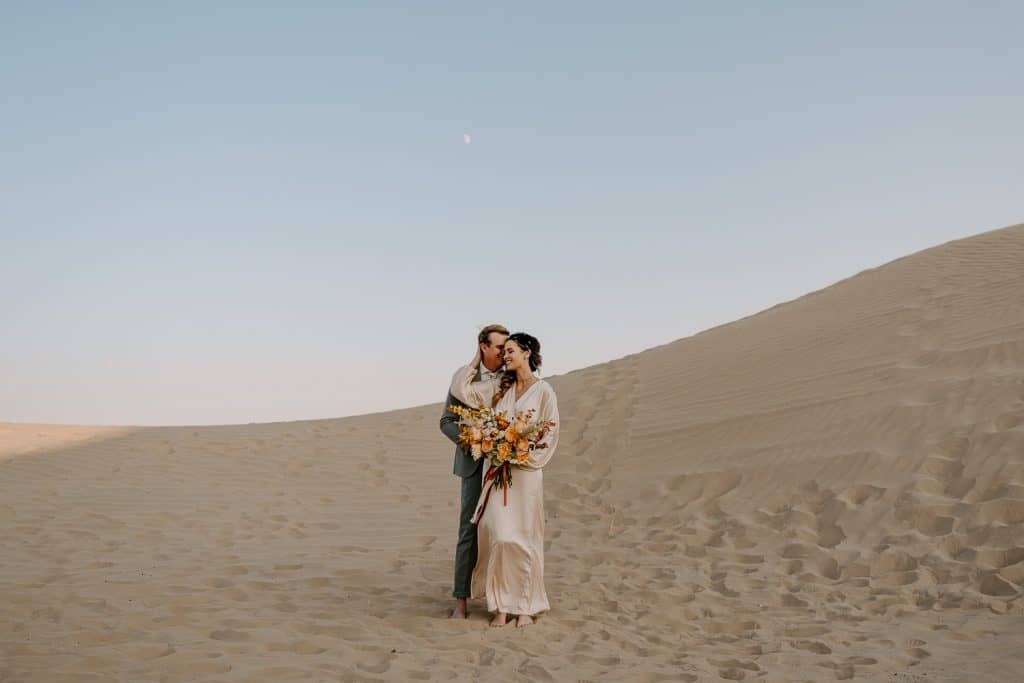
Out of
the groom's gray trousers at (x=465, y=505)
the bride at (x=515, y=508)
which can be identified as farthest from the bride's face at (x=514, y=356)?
the groom's gray trousers at (x=465, y=505)

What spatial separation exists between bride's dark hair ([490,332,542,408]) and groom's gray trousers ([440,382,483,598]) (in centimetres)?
28

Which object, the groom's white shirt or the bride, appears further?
the groom's white shirt

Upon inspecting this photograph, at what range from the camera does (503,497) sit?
5.75 m

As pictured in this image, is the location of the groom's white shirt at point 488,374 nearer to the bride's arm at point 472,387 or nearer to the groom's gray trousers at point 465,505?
the bride's arm at point 472,387

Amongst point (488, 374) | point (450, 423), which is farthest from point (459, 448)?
point (488, 374)

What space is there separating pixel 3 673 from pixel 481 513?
2.84 m

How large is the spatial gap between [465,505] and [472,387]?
0.83 m

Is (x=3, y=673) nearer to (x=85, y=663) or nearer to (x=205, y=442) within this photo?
(x=85, y=663)

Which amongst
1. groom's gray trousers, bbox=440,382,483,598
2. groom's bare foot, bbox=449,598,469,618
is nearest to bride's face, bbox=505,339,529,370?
groom's gray trousers, bbox=440,382,483,598

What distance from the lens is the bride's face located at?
5.81m

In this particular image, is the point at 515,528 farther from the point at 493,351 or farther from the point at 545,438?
the point at 493,351

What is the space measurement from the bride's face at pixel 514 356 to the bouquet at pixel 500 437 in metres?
0.32

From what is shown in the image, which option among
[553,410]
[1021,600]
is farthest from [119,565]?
[1021,600]

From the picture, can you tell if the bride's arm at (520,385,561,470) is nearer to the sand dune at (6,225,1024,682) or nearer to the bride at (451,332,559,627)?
the bride at (451,332,559,627)
